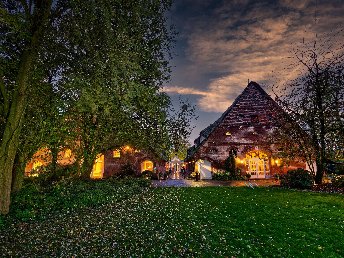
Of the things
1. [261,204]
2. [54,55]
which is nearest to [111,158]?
[54,55]

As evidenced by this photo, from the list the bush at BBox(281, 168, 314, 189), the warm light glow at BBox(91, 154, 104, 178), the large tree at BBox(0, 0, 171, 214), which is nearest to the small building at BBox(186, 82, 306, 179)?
the bush at BBox(281, 168, 314, 189)

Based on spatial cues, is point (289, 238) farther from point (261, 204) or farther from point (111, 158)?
point (111, 158)

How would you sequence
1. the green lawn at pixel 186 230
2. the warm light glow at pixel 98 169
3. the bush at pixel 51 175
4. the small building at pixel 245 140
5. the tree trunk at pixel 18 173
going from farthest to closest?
the warm light glow at pixel 98 169
the small building at pixel 245 140
the bush at pixel 51 175
the tree trunk at pixel 18 173
the green lawn at pixel 186 230

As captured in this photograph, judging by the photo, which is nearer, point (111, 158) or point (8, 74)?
point (8, 74)

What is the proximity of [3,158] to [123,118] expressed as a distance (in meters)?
8.97

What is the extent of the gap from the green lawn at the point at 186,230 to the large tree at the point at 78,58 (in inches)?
157

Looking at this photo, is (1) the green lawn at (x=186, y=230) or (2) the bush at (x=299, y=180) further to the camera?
(2) the bush at (x=299, y=180)

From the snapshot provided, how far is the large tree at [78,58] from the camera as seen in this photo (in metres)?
13.5

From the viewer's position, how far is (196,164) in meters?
39.0

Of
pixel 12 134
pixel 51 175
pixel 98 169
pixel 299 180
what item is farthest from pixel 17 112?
pixel 98 169

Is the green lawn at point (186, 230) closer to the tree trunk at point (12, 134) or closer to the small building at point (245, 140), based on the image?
the tree trunk at point (12, 134)

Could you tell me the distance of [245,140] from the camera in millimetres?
37062

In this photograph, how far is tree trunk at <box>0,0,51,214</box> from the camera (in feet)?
42.2

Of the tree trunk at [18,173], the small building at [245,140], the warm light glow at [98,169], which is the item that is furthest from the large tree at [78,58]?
the warm light glow at [98,169]
